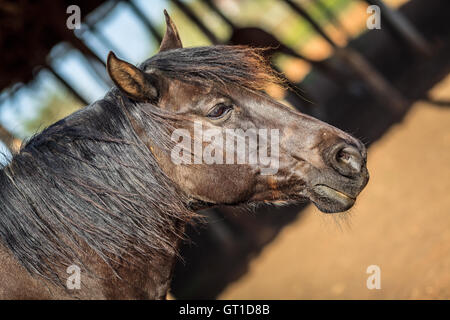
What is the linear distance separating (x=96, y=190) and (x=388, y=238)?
460 centimetres

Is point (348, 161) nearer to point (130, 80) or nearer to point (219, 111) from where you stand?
point (219, 111)

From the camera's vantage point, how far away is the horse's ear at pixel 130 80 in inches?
83.1

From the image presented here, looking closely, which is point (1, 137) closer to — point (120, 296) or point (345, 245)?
point (120, 296)

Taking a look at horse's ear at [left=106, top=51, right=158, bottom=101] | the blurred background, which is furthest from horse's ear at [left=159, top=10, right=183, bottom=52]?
the blurred background

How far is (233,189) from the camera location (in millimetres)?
2527

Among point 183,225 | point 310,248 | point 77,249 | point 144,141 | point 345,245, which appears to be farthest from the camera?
point 310,248

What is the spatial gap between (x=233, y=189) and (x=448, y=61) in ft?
22.9

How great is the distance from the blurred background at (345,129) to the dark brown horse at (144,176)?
6.44 feet

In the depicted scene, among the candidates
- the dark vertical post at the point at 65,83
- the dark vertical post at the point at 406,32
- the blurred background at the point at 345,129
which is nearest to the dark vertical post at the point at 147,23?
the blurred background at the point at 345,129

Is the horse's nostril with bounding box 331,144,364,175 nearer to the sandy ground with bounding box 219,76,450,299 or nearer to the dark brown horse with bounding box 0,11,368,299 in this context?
the dark brown horse with bounding box 0,11,368,299

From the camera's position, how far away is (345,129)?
8.03m

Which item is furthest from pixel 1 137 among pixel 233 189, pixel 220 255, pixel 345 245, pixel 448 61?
pixel 448 61

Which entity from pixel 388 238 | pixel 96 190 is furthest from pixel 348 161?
pixel 388 238

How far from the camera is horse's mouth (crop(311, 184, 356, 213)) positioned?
7.98 ft
